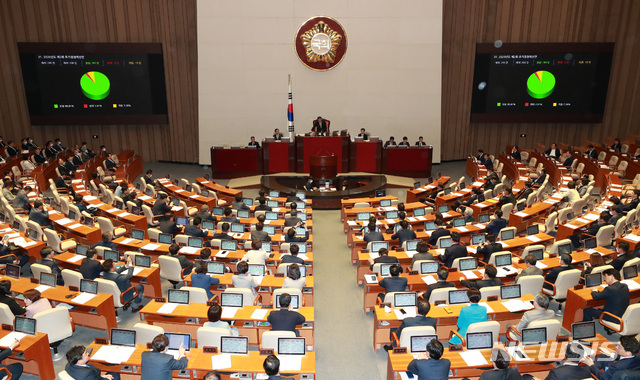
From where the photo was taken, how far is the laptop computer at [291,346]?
6727 millimetres

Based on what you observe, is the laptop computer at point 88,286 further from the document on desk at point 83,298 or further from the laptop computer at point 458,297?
the laptop computer at point 458,297

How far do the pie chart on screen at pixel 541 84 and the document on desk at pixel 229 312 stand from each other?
19.9m

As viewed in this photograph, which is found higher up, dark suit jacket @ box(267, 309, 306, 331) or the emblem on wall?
the emblem on wall

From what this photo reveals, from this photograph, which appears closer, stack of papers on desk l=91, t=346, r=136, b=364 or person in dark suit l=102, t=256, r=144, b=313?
stack of papers on desk l=91, t=346, r=136, b=364

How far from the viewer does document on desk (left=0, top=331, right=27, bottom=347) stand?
7074 mm

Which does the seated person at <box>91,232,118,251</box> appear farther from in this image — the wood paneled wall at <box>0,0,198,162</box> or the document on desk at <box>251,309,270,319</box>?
the wood paneled wall at <box>0,0,198,162</box>

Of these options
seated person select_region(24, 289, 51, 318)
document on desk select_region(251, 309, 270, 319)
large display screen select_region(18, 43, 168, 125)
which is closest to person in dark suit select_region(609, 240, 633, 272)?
document on desk select_region(251, 309, 270, 319)


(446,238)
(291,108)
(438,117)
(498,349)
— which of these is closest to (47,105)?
(291,108)

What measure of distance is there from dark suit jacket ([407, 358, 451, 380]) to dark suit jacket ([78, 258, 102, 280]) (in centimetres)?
667

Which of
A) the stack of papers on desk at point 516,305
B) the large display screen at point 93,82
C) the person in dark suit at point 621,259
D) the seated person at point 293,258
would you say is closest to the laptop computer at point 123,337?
the seated person at point 293,258

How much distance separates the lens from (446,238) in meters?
11.1

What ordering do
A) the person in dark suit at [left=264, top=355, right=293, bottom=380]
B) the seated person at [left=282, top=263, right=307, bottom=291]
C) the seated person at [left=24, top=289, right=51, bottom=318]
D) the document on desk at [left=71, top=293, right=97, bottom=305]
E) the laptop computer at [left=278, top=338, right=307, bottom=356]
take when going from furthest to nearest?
the seated person at [left=282, top=263, right=307, bottom=291], the document on desk at [left=71, top=293, right=97, bottom=305], the seated person at [left=24, top=289, right=51, bottom=318], the laptop computer at [left=278, top=338, right=307, bottom=356], the person in dark suit at [left=264, top=355, right=293, bottom=380]

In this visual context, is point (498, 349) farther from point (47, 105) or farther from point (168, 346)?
point (47, 105)

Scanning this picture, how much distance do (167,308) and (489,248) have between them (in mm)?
6936
